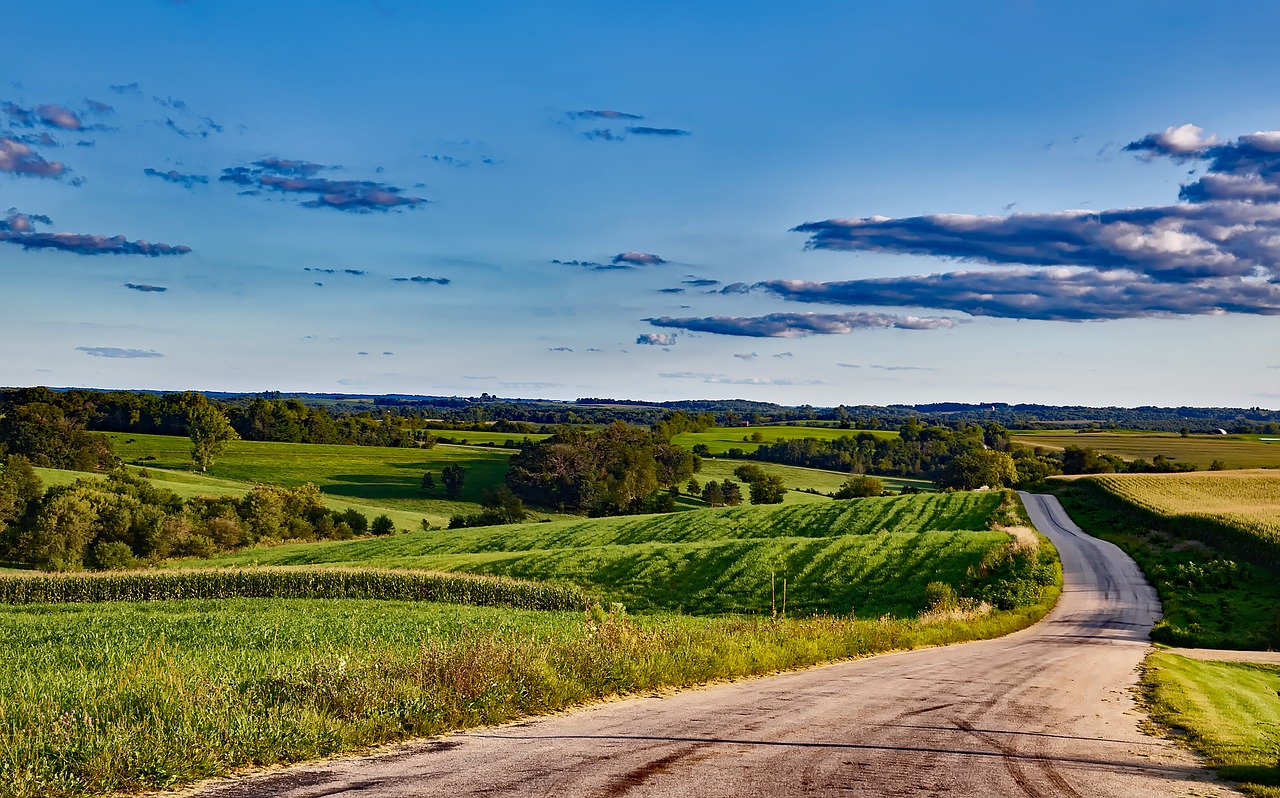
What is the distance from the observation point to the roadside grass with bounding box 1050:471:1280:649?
1406 inches

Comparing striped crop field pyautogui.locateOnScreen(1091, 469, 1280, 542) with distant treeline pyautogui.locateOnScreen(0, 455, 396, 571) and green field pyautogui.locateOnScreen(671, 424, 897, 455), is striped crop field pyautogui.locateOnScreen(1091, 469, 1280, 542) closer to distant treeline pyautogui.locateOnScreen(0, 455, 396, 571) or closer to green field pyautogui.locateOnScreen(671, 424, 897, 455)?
distant treeline pyautogui.locateOnScreen(0, 455, 396, 571)

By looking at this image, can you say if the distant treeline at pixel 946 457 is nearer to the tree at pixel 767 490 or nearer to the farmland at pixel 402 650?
the tree at pixel 767 490

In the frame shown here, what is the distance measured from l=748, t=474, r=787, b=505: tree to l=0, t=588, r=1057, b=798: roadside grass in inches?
3313

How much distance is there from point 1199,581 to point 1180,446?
117451mm

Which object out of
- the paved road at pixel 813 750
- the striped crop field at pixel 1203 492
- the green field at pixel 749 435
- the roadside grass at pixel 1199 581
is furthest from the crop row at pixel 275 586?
the green field at pixel 749 435

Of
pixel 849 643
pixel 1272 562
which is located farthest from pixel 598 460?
pixel 849 643

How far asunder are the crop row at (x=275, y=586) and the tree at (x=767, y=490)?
208 ft

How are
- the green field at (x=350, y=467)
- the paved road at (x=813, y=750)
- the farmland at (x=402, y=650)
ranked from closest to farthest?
the paved road at (x=813, y=750) < the farmland at (x=402, y=650) < the green field at (x=350, y=467)

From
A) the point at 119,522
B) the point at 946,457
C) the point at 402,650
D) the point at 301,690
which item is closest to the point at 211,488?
the point at 119,522

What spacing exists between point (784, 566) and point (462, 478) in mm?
72754

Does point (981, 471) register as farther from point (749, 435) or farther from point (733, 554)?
point (733, 554)

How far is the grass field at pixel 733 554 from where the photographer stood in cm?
4709

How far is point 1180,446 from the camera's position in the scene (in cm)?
14625

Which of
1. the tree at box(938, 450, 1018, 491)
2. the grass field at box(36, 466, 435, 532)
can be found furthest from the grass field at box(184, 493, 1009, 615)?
the tree at box(938, 450, 1018, 491)
